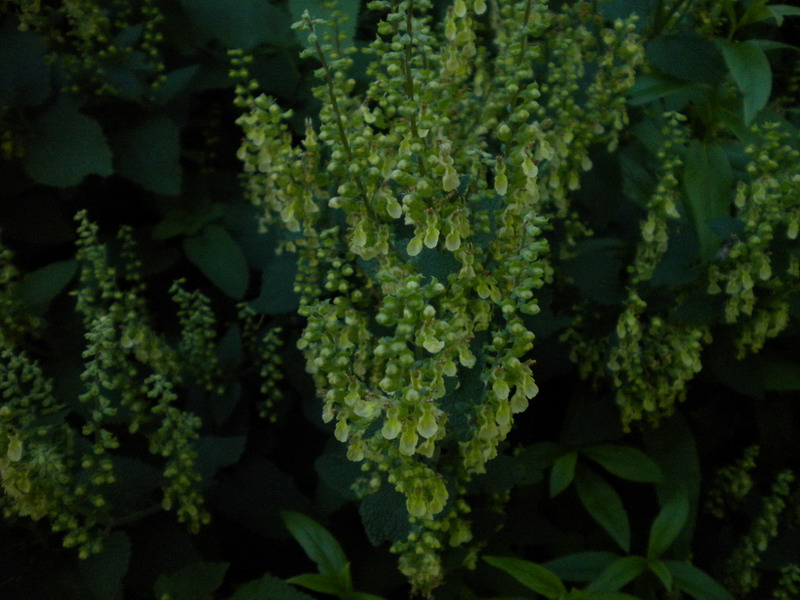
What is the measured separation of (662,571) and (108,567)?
103cm

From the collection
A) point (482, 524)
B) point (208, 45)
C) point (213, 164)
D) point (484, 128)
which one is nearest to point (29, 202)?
point (213, 164)

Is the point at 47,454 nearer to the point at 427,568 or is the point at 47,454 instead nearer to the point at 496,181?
the point at 427,568

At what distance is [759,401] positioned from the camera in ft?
5.82

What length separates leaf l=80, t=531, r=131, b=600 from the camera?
123cm

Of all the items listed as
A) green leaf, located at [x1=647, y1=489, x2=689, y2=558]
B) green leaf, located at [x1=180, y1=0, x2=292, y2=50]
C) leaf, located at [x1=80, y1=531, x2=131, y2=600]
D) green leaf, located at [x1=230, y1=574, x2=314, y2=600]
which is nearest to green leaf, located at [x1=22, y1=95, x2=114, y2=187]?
green leaf, located at [x1=180, y1=0, x2=292, y2=50]

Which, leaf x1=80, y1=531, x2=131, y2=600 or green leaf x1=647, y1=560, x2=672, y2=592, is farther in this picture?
green leaf x1=647, y1=560, x2=672, y2=592

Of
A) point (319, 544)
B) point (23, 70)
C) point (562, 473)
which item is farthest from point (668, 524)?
point (23, 70)

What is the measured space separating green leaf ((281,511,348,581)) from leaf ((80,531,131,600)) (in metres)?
0.32

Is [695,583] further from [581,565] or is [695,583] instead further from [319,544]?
[319,544]

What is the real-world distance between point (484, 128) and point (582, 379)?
68 cm

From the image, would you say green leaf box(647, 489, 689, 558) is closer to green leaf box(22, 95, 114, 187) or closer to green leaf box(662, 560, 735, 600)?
green leaf box(662, 560, 735, 600)

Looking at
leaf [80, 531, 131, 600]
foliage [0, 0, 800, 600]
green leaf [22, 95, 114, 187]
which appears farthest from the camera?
green leaf [22, 95, 114, 187]

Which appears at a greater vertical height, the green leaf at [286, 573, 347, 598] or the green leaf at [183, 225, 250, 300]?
the green leaf at [183, 225, 250, 300]

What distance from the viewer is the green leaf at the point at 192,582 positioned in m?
1.28
